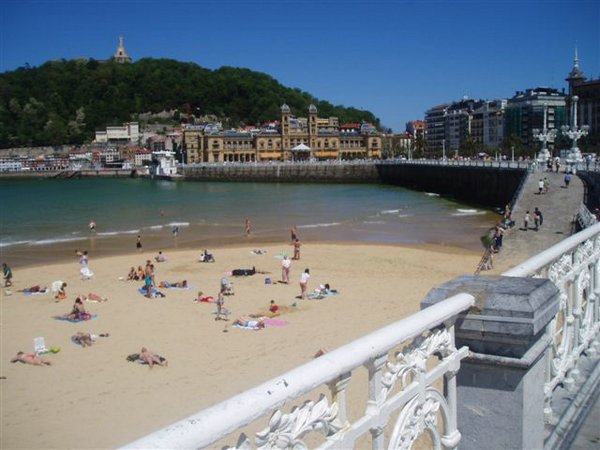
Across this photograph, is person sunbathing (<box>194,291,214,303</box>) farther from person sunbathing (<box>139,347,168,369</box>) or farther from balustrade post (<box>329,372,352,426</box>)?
balustrade post (<box>329,372,352,426</box>)

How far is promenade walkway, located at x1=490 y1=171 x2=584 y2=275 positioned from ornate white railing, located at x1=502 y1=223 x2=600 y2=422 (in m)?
15.0

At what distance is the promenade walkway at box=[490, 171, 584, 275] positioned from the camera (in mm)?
21688

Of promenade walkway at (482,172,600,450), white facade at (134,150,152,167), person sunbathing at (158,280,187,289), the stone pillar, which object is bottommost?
person sunbathing at (158,280,187,289)

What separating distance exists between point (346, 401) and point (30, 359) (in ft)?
40.9

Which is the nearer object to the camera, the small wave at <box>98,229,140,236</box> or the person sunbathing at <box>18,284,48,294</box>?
the person sunbathing at <box>18,284,48,294</box>

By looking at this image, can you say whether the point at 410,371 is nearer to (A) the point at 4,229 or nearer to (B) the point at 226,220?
(B) the point at 226,220

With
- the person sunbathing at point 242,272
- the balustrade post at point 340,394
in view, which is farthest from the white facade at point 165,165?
the balustrade post at point 340,394

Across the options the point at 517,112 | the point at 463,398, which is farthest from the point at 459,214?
the point at 517,112

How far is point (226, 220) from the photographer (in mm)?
44969

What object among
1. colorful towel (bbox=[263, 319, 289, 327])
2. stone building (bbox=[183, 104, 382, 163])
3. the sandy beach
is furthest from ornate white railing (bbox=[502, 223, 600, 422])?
stone building (bbox=[183, 104, 382, 163])

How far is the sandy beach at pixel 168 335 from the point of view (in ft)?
32.9

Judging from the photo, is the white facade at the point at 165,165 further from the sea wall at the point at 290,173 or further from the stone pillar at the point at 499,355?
the stone pillar at the point at 499,355

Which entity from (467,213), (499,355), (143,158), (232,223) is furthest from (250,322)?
(143,158)

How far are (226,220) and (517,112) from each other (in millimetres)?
93589
